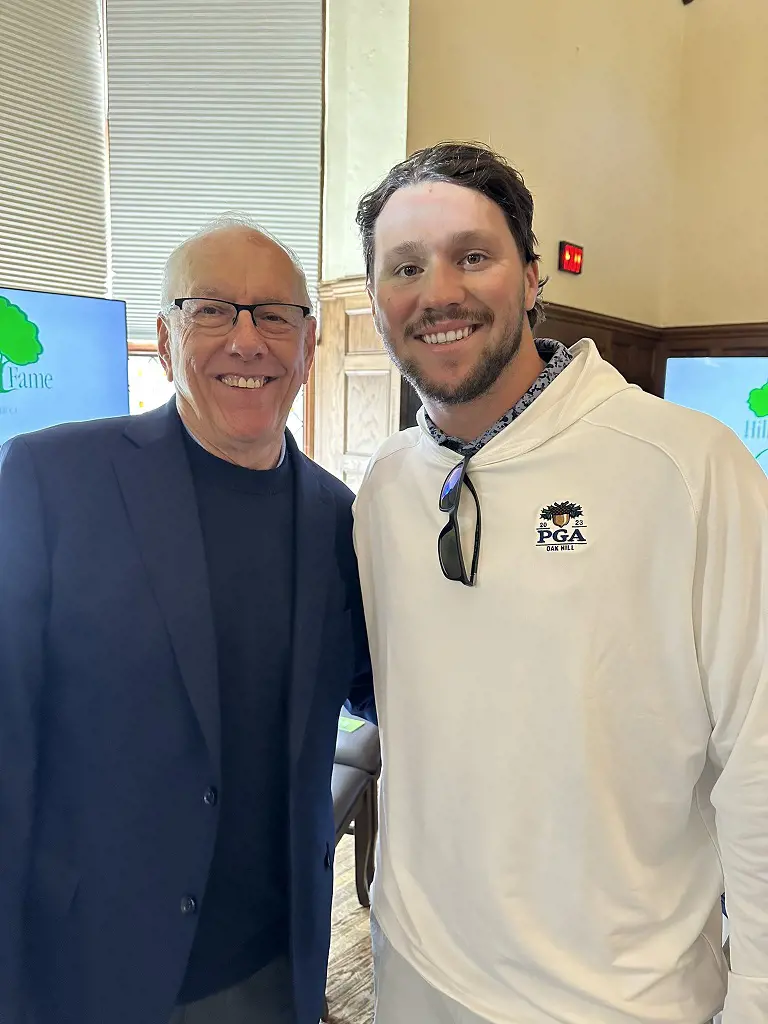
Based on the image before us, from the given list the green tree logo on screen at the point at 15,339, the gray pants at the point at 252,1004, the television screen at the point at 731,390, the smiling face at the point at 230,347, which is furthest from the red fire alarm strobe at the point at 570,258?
the gray pants at the point at 252,1004

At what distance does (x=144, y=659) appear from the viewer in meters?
1.16

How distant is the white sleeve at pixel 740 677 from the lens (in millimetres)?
962

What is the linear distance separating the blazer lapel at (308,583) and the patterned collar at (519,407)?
0.29 metres

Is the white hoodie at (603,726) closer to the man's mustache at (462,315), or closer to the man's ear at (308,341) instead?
the man's mustache at (462,315)

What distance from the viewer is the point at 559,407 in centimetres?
112

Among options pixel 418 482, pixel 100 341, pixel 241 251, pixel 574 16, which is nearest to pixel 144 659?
pixel 418 482

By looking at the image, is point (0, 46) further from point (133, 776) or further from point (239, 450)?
point (133, 776)

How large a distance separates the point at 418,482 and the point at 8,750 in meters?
0.76

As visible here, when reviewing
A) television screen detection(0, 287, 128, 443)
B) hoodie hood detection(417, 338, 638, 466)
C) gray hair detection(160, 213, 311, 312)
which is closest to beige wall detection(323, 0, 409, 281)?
television screen detection(0, 287, 128, 443)

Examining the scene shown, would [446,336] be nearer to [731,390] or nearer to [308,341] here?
[308,341]

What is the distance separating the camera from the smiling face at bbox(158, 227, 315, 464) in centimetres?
131

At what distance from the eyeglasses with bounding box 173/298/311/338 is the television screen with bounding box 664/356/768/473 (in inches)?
142

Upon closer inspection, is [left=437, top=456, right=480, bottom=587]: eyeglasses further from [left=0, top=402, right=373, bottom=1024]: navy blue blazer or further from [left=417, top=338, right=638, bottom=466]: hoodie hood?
[left=0, top=402, right=373, bottom=1024]: navy blue blazer

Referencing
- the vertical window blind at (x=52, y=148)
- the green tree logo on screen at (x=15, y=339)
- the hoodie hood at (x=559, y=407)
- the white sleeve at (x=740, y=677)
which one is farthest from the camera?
the vertical window blind at (x=52, y=148)
